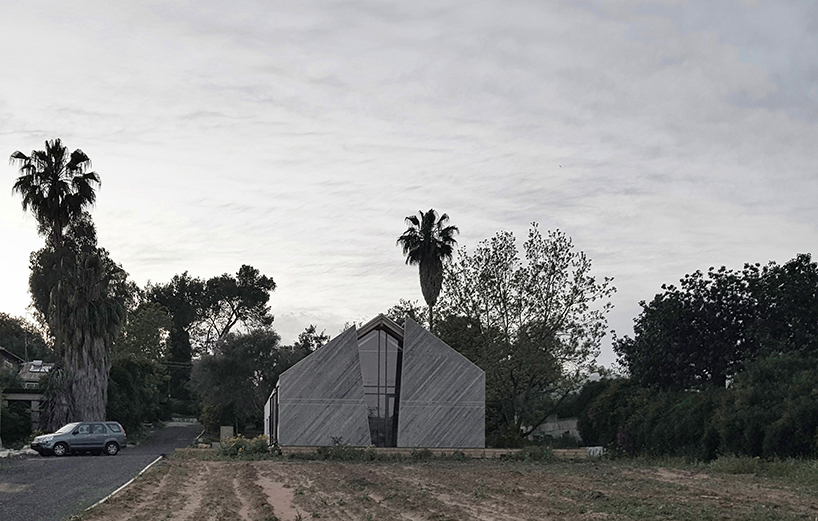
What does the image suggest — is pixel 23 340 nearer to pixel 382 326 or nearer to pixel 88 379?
pixel 88 379

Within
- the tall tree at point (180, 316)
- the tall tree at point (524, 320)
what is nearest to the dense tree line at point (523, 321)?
the tall tree at point (524, 320)

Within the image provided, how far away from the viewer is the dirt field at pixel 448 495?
14.0m

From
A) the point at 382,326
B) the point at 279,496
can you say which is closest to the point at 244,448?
the point at 382,326

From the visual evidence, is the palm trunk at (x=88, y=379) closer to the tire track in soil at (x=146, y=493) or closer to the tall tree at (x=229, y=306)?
the tire track in soil at (x=146, y=493)

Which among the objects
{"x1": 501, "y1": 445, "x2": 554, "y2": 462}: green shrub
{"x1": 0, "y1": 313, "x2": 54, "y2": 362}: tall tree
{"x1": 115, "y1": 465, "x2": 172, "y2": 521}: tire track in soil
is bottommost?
{"x1": 501, "y1": 445, "x2": 554, "y2": 462}: green shrub

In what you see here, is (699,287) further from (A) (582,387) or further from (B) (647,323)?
(A) (582,387)

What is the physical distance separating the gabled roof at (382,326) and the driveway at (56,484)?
1080cm

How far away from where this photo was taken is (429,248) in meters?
50.6

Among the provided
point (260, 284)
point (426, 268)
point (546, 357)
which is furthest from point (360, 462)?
point (260, 284)

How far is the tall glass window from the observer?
123ft

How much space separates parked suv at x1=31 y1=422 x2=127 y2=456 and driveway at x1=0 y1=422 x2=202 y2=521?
358cm

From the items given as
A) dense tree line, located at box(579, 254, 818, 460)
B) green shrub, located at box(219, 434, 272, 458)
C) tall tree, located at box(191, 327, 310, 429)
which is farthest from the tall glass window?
tall tree, located at box(191, 327, 310, 429)

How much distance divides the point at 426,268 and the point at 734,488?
32593 millimetres

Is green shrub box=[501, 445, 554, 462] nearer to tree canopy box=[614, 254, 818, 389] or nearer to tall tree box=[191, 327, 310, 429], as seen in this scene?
tree canopy box=[614, 254, 818, 389]
